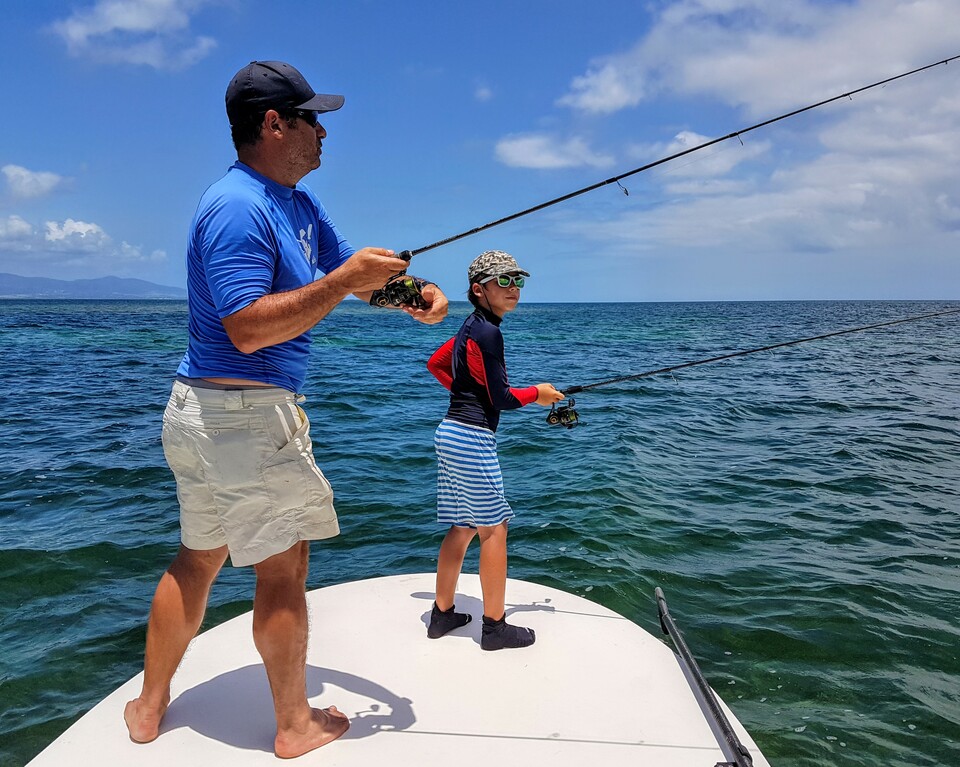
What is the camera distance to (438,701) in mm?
2969

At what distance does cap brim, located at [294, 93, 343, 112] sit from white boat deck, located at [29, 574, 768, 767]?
86.5 inches

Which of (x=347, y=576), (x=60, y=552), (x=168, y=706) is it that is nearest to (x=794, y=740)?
(x=168, y=706)

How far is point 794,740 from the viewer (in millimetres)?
3420

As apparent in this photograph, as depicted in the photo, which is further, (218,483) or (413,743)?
(413,743)

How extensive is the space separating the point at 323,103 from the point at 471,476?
175cm

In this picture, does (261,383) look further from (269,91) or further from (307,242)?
(269,91)

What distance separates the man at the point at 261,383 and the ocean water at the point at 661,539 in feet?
5.33

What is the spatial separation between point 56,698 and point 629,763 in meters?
2.98

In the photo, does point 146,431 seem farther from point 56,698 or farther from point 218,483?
point 218,483

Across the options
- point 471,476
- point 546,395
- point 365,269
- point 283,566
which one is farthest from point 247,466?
point 546,395

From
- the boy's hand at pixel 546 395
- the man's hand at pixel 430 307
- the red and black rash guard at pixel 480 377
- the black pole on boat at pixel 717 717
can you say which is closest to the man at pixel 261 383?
the man's hand at pixel 430 307

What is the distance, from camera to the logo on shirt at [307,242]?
8.26ft

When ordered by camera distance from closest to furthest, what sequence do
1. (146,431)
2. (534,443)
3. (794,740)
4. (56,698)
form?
(794,740), (56,698), (534,443), (146,431)

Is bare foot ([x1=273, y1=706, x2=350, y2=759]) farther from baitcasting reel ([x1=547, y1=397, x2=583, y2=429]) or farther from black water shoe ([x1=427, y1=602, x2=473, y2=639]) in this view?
baitcasting reel ([x1=547, y1=397, x2=583, y2=429])
